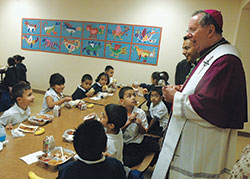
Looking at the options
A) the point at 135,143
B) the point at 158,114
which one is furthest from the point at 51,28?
the point at 135,143

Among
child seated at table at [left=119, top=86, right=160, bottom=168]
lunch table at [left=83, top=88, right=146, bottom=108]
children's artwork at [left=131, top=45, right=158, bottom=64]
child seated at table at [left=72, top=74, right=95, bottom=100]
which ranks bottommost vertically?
child seated at table at [left=119, top=86, right=160, bottom=168]

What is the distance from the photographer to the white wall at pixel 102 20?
4.52 metres

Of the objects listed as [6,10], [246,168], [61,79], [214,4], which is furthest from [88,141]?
[6,10]

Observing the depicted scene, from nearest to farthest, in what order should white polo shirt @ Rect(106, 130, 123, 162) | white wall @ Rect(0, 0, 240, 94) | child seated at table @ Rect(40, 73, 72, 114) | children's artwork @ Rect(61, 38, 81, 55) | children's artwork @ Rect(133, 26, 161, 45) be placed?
1. white polo shirt @ Rect(106, 130, 123, 162)
2. child seated at table @ Rect(40, 73, 72, 114)
3. white wall @ Rect(0, 0, 240, 94)
4. children's artwork @ Rect(133, 26, 161, 45)
5. children's artwork @ Rect(61, 38, 81, 55)

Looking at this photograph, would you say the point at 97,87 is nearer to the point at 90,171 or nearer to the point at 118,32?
the point at 118,32

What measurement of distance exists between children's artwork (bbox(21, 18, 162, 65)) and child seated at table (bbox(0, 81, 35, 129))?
3.26 metres

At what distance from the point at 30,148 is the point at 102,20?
431 centimetres

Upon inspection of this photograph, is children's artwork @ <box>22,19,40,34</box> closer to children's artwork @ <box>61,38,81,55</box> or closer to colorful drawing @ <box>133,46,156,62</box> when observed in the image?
children's artwork @ <box>61,38,81,55</box>

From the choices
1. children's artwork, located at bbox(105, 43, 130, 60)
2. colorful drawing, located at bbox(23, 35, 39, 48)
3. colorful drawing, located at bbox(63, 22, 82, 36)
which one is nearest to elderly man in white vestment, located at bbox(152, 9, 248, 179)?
children's artwork, located at bbox(105, 43, 130, 60)

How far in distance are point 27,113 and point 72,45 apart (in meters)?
3.65

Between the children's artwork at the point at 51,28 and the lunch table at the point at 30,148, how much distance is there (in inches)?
160

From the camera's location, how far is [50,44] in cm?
573

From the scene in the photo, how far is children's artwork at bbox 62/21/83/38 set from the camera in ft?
17.5

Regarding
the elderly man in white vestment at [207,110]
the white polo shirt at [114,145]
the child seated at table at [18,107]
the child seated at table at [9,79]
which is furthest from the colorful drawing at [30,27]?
the elderly man in white vestment at [207,110]
